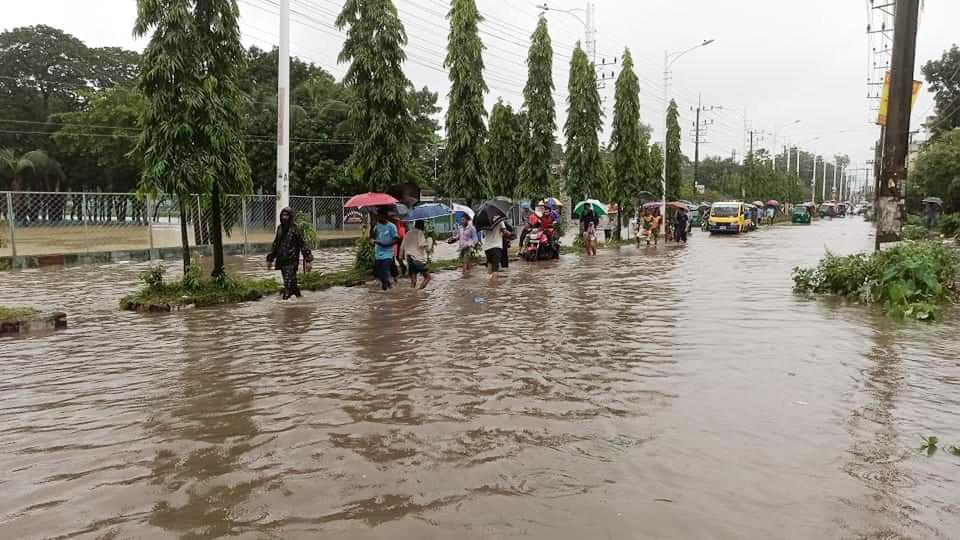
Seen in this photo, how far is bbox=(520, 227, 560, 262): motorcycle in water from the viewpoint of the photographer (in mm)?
22406

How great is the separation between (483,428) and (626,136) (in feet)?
105

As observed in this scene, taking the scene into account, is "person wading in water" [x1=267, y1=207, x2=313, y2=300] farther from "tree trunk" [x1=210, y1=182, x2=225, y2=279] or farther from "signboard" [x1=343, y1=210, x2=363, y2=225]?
"signboard" [x1=343, y1=210, x2=363, y2=225]

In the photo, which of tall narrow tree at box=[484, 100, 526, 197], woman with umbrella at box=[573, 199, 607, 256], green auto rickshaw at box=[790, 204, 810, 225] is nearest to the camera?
woman with umbrella at box=[573, 199, 607, 256]

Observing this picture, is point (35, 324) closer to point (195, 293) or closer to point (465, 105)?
point (195, 293)

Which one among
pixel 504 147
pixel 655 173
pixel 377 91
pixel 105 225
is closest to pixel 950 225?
pixel 655 173

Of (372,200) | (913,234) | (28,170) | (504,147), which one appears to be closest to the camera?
(372,200)

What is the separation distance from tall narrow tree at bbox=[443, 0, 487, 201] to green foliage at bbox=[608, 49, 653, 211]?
45.5 feet

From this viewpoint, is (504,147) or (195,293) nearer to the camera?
(195,293)

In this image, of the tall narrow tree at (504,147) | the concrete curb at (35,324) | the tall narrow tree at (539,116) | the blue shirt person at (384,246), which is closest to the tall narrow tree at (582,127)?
the tall narrow tree at (539,116)

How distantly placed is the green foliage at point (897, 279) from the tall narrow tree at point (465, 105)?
39.2ft

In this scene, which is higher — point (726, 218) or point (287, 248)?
point (726, 218)

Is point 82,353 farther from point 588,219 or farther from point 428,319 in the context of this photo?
point 588,219

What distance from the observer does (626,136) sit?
117ft

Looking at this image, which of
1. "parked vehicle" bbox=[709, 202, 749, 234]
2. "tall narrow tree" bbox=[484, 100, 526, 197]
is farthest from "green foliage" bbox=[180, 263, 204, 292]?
"parked vehicle" bbox=[709, 202, 749, 234]
